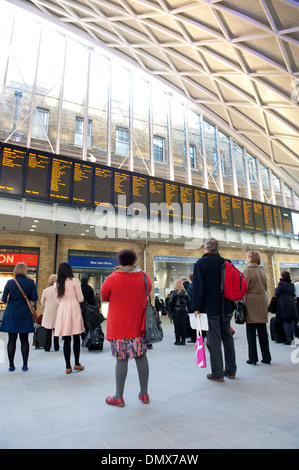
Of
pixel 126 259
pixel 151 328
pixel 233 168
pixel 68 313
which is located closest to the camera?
pixel 151 328

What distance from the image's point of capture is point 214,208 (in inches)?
657

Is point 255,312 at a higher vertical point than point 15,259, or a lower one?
lower

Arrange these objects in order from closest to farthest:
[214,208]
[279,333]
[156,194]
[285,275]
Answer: [285,275] < [279,333] < [156,194] < [214,208]

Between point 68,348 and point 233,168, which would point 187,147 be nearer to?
point 233,168

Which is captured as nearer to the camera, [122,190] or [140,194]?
[122,190]

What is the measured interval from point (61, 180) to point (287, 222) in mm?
16507

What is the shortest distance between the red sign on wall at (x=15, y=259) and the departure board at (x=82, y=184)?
4.45 meters

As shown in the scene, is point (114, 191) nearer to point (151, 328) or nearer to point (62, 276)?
point (62, 276)

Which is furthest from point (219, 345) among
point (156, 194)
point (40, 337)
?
point (156, 194)

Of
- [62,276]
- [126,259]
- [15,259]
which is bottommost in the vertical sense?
[62,276]

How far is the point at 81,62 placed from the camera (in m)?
17.6

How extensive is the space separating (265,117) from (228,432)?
20872 millimetres

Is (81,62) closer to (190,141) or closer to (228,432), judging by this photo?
(190,141)

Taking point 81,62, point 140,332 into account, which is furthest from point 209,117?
point 140,332
